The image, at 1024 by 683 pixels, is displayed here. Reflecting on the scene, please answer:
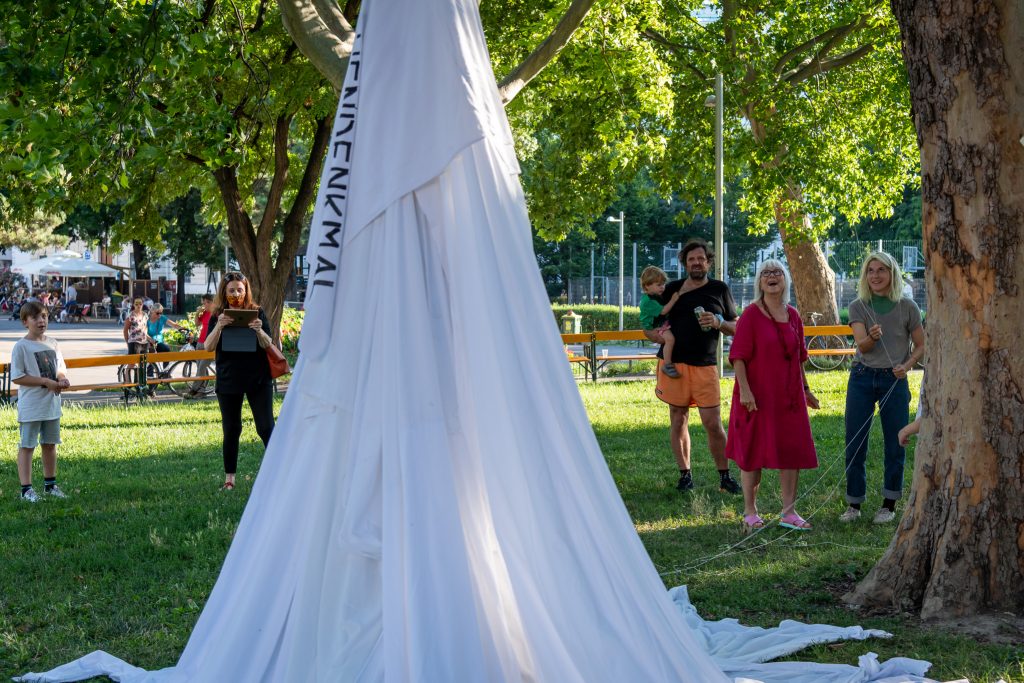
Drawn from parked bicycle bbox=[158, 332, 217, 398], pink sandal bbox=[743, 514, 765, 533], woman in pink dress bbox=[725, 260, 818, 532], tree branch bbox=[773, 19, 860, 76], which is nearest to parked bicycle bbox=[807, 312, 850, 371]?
tree branch bbox=[773, 19, 860, 76]

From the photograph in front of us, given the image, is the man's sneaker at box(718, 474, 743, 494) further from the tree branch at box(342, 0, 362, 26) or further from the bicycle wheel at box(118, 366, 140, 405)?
the bicycle wheel at box(118, 366, 140, 405)

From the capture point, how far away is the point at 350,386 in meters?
4.21

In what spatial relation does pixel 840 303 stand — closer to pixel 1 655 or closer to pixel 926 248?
pixel 926 248

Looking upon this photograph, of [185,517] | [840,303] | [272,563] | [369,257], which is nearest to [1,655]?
[272,563]

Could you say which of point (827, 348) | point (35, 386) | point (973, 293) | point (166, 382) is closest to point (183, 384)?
point (166, 382)

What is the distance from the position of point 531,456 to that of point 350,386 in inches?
29.7

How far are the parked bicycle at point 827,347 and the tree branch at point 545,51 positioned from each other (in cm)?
1607

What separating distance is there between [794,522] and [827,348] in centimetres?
1723

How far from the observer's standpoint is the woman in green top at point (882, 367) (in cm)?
796

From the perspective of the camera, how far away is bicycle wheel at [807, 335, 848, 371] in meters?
23.8

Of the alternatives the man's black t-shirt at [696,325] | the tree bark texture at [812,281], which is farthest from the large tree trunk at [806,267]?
the man's black t-shirt at [696,325]

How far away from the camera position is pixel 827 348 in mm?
24188

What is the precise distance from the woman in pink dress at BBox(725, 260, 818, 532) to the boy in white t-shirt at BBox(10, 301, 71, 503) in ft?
19.0

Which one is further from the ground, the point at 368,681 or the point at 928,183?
the point at 928,183
